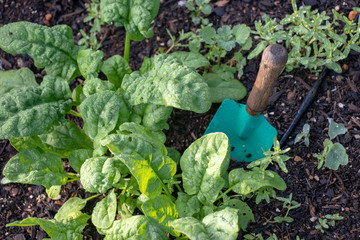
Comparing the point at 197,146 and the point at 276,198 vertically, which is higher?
the point at 197,146

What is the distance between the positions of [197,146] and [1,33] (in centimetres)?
140

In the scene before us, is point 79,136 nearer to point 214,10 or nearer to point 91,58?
point 91,58

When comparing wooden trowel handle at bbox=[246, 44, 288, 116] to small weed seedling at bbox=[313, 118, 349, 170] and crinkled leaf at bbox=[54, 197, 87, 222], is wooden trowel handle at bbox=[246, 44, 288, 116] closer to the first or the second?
small weed seedling at bbox=[313, 118, 349, 170]

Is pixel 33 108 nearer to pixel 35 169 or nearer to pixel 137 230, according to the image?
pixel 35 169

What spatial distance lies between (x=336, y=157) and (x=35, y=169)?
1.76 metres

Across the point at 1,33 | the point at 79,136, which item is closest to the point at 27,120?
the point at 79,136

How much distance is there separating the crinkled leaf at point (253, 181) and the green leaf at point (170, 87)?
0.46m

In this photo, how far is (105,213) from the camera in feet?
7.41

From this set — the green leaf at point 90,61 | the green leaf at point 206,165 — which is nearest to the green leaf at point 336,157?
the green leaf at point 206,165

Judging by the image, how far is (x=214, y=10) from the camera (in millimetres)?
3131

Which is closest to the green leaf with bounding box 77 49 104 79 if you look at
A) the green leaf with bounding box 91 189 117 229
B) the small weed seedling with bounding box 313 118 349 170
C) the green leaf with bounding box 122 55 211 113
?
the green leaf with bounding box 122 55 211 113

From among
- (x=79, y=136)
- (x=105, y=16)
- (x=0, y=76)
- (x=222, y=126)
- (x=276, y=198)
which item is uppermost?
(x=105, y=16)

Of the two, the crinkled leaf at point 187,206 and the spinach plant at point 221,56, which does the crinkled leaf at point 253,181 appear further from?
the spinach plant at point 221,56

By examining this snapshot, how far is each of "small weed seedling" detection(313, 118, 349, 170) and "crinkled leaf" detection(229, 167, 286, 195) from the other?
33 cm
